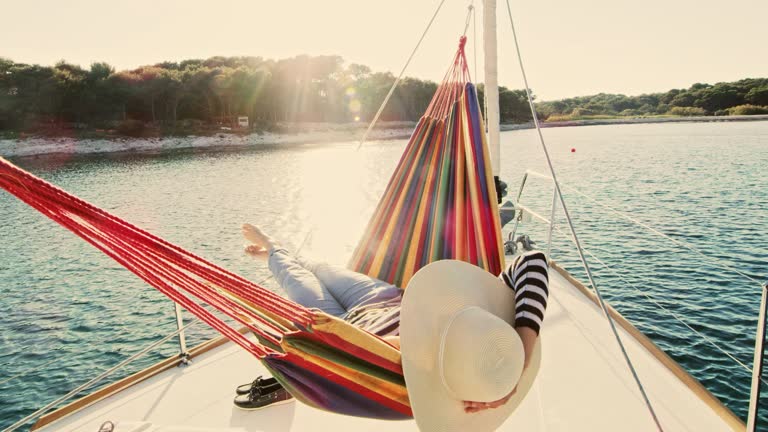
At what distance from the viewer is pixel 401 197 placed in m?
2.33

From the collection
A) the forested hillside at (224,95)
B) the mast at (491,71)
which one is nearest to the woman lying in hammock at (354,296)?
the mast at (491,71)

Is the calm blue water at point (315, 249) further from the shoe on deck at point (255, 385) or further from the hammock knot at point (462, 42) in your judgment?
the hammock knot at point (462, 42)

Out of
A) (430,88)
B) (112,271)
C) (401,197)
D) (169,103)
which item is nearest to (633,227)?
(401,197)

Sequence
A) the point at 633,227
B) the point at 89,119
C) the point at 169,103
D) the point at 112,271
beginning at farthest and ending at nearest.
A: the point at 169,103
the point at 89,119
the point at 633,227
the point at 112,271

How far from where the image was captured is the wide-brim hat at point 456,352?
910 mm

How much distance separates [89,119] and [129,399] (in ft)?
94.3

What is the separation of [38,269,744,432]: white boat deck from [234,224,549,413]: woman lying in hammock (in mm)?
78

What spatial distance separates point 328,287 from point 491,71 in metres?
1.62

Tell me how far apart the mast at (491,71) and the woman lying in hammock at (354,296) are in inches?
45.5

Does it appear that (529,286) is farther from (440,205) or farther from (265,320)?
(440,205)

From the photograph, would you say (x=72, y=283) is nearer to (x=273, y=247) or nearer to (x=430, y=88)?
(x=273, y=247)

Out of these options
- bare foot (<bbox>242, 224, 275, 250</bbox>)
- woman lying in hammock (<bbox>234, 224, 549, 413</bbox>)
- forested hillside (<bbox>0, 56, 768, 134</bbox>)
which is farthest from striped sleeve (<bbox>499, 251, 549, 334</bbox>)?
forested hillside (<bbox>0, 56, 768, 134</bbox>)

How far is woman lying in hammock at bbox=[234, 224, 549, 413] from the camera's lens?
3.36ft

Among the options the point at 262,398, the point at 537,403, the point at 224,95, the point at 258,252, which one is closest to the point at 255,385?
the point at 262,398
